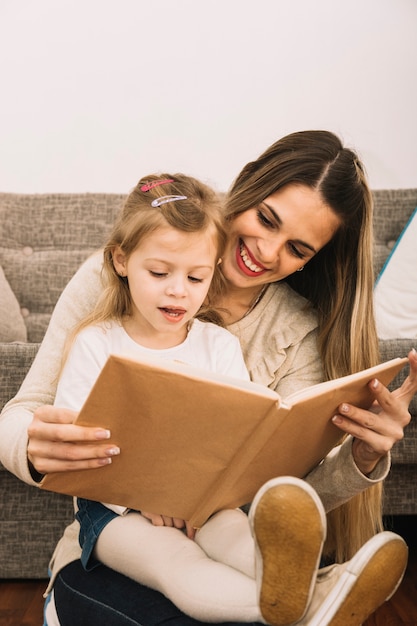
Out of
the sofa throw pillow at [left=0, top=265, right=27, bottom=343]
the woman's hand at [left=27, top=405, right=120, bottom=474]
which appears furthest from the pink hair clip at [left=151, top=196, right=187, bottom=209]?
the sofa throw pillow at [left=0, top=265, right=27, bottom=343]

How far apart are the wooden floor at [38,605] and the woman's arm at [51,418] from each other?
1.97 feet

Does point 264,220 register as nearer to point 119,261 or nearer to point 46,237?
point 119,261

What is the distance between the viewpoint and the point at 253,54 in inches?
110

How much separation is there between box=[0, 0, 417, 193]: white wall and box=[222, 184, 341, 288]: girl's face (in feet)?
4.49

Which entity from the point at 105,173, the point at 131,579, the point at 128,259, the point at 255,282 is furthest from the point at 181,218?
the point at 105,173

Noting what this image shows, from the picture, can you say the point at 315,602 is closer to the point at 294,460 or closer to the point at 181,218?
the point at 294,460

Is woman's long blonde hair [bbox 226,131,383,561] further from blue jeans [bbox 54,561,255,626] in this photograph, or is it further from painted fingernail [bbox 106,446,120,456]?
painted fingernail [bbox 106,446,120,456]

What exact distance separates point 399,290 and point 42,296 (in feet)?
3.67

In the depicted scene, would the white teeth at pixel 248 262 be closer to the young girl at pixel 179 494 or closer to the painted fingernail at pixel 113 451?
the young girl at pixel 179 494

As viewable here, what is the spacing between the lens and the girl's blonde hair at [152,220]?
1.25 meters

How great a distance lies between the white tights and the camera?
94 centimetres

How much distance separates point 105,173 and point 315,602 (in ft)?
6.94

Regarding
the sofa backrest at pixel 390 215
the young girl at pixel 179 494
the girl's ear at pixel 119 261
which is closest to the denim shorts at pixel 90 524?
the young girl at pixel 179 494

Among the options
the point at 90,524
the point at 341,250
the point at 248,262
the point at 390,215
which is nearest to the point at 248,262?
the point at 248,262
